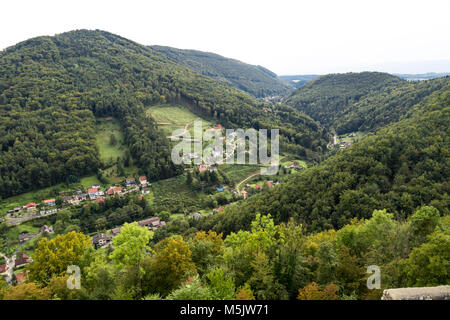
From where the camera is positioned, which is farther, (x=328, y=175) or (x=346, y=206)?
(x=328, y=175)

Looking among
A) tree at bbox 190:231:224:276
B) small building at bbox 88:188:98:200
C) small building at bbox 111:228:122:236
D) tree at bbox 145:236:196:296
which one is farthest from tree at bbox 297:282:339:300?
small building at bbox 88:188:98:200

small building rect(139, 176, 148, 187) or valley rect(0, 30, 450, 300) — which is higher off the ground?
valley rect(0, 30, 450, 300)

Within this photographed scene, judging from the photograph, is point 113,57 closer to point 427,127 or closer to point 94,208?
point 94,208

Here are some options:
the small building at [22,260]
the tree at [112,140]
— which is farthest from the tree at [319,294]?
the tree at [112,140]

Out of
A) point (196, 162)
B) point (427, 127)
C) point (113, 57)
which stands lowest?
point (196, 162)

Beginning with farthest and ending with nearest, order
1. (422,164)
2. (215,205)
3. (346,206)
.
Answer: (215,205), (422,164), (346,206)

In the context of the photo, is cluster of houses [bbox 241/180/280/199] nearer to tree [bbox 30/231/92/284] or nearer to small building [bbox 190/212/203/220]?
small building [bbox 190/212/203/220]

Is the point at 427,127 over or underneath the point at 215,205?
over
